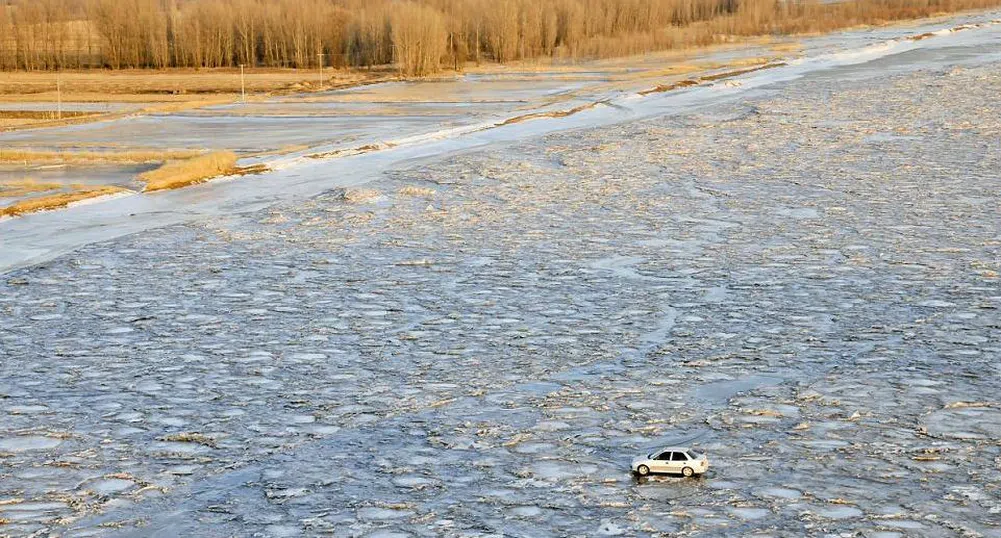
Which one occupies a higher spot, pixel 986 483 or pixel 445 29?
pixel 445 29

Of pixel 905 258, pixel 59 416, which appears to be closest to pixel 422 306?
pixel 59 416

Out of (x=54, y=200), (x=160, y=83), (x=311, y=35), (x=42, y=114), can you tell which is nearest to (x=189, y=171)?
(x=54, y=200)

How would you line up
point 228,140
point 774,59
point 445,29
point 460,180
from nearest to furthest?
1. point 460,180
2. point 228,140
3. point 774,59
4. point 445,29

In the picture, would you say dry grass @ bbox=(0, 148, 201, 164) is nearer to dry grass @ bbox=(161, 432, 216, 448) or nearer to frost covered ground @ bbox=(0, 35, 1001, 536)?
frost covered ground @ bbox=(0, 35, 1001, 536)

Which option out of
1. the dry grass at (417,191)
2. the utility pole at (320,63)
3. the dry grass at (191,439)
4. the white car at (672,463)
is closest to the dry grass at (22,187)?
the dry grass at (417,191)

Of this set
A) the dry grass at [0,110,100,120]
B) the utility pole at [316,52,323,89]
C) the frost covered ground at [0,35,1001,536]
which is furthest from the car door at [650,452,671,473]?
the utility pole at [316,52,323,89]

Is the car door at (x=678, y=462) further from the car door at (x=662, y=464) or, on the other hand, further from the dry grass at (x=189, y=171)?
the dry grass at (x=189, y=171)

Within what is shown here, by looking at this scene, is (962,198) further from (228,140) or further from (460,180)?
(228,140)
